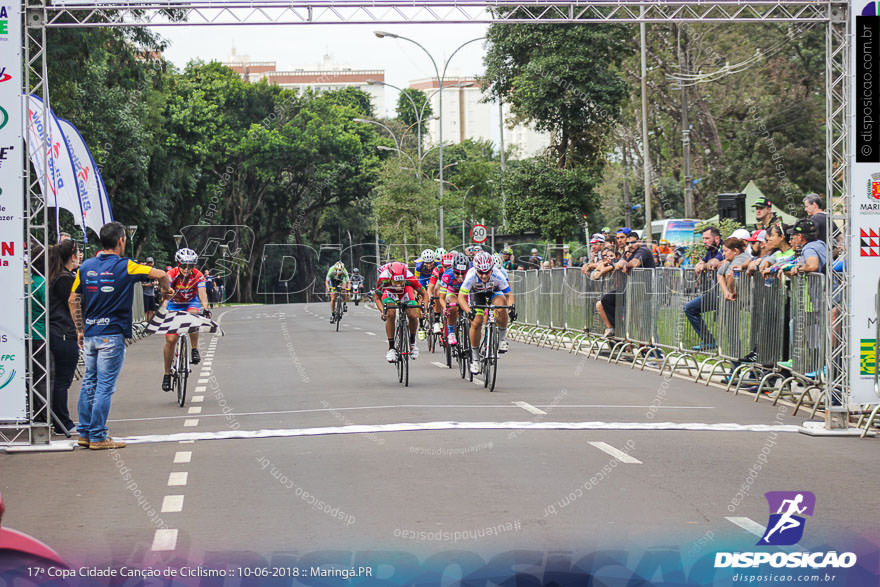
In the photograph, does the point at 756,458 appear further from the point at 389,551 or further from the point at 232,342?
the point at 232,342

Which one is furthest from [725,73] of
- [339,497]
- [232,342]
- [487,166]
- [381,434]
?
[339,497]

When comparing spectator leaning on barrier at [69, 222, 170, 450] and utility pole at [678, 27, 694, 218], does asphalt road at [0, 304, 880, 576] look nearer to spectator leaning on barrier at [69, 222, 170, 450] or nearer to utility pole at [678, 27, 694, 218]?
spectator leaning on barrier at [69, 222, 170, 450]

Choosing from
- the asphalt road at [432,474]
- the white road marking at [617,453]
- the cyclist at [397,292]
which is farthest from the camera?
the cyclist at [397,292]

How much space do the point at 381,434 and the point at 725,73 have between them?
3806 cm

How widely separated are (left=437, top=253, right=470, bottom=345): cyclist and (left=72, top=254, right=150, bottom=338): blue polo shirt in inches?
296

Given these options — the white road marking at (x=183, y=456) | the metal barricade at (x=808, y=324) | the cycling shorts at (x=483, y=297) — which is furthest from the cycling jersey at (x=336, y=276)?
the white road marking at (x=183, y=456)

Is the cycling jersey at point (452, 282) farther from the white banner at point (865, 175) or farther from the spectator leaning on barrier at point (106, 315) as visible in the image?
the spectator leaning on barrier at point (106, 315)

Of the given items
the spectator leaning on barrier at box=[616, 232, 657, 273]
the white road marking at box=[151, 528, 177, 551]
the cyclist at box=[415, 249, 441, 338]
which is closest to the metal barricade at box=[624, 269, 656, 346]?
the spectator leaning on barrier at box=[616, 232, 657, 273]

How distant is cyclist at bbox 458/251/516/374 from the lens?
16.4 meters

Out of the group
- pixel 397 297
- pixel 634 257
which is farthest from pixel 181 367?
pixel 634 257

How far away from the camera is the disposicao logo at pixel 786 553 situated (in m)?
6.52

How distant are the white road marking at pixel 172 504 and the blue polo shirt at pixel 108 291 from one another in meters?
3.06

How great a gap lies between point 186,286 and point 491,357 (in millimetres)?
4073

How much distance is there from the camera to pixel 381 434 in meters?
11.8
